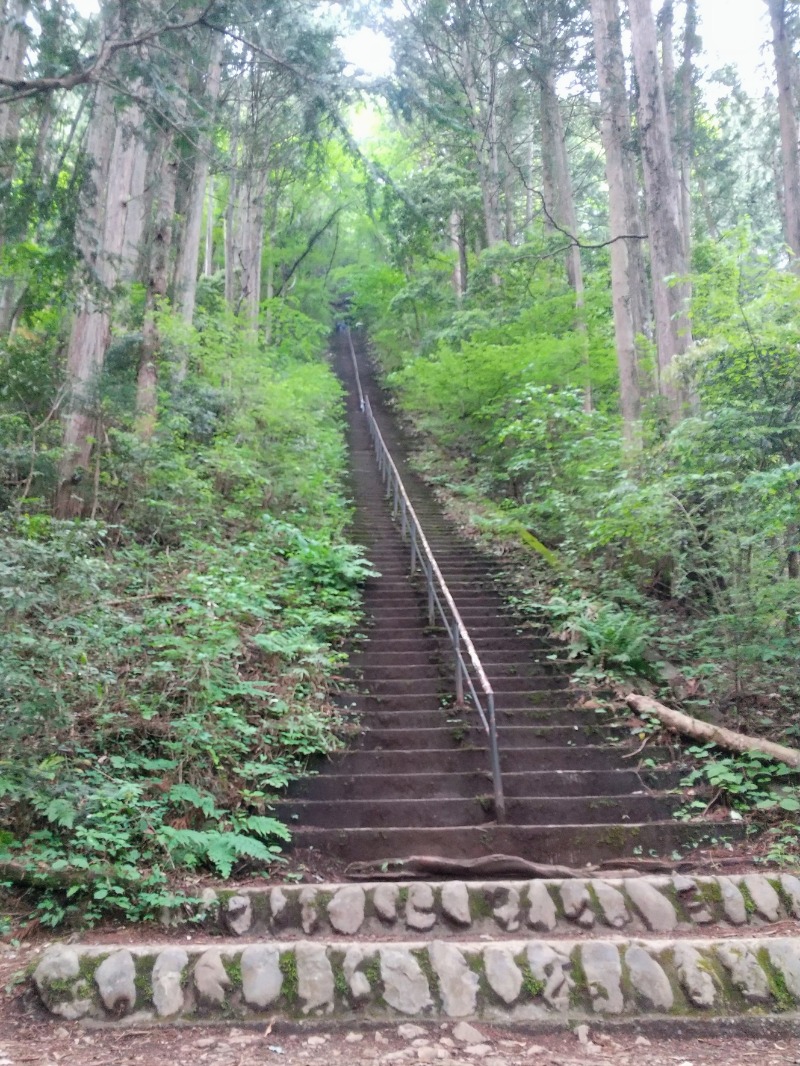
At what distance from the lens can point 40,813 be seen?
4242 millimetres

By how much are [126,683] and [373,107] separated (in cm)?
589

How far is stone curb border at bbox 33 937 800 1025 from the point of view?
3.35m

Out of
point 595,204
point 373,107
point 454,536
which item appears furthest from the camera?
point 595,204

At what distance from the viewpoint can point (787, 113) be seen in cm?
1275

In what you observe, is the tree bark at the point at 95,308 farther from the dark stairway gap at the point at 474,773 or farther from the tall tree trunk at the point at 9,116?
the dark stairway gap at the point at 474,773

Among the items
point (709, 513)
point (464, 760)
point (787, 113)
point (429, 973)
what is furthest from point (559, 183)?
point (429, 973)

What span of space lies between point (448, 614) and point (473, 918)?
5.10m

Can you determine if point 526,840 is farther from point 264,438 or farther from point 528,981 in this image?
point 264,438

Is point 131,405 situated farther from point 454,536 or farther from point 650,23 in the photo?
point 650,23

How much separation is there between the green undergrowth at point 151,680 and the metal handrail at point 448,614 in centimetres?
99

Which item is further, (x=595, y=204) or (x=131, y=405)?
(x=595, y=204)

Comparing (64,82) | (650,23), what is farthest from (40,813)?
(650,23)

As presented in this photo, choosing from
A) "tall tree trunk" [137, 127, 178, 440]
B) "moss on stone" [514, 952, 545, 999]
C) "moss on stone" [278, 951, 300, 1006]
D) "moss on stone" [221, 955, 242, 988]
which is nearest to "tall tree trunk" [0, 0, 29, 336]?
"tall tree trunk" [137, 127, 178, 440]

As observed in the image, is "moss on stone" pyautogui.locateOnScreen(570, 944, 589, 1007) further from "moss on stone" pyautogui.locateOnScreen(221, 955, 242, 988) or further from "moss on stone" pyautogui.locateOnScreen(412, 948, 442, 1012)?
"moss on stone" pyautogui.locateOnScreen(221, 955, 242, 988)
